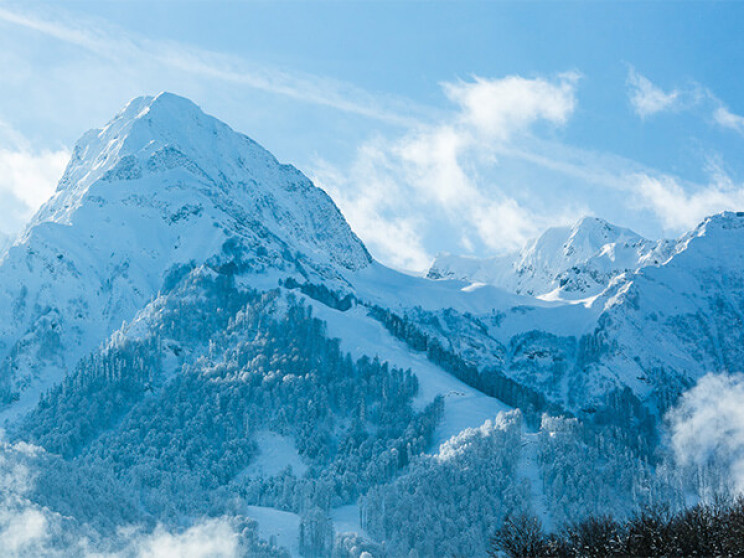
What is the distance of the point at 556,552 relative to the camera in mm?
116125

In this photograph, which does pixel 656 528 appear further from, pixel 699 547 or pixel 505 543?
pixel 505 543

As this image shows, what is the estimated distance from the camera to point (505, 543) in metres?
118

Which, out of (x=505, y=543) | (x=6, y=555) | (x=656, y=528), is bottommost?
(x=6, y=555)

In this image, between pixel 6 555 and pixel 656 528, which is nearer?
pixel 656 528

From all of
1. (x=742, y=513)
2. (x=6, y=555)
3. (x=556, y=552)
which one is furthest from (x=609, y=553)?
(x=6, y=555)

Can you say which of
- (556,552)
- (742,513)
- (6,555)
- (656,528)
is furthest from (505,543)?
(6,555)

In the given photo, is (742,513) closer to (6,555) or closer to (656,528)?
(656,528)

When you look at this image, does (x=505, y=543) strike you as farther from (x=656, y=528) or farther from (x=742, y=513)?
(x=742, y=513)

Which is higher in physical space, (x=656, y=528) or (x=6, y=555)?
(x=656, y=528)

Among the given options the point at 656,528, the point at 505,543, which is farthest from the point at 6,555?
the point at 656,528

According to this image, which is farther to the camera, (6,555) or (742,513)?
(6,555)

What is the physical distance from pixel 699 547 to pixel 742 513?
679 cm

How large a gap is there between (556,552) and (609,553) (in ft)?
21.4

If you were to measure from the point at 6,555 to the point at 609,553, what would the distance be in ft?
441
